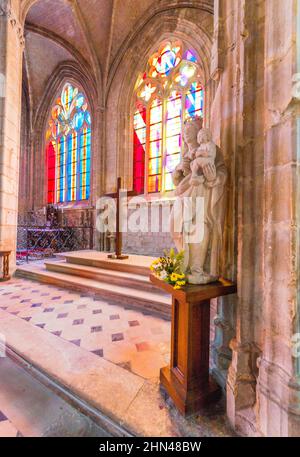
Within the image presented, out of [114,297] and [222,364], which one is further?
[114,297]

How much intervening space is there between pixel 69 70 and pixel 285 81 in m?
10.9

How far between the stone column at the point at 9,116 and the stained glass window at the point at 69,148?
3797 millimetres

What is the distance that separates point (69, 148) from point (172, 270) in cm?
1004

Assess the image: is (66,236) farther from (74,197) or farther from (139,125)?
(139,125)

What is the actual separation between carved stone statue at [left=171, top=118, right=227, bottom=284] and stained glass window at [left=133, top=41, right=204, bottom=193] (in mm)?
5071

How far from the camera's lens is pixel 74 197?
9.89 m

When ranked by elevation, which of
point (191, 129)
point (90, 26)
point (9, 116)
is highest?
point (90, 26)

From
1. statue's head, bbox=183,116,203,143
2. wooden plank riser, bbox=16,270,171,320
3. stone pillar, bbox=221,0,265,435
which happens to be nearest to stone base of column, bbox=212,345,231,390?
stone pillar, bbox=221,0,265,435

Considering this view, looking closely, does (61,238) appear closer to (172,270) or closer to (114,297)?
(114,297)

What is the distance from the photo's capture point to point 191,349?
1744 millimetres

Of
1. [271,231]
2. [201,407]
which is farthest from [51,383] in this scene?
[271,231]

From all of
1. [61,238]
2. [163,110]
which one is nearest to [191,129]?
[163,110]

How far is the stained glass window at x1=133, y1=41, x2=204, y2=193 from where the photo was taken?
270 inches

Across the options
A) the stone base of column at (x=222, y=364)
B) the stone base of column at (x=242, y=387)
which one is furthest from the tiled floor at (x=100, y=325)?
the stone base of column at (x=242, y=387)
